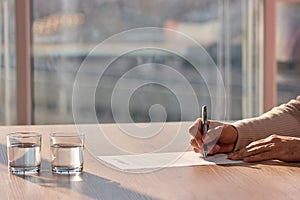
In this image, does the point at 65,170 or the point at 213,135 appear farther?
the point at 213,135

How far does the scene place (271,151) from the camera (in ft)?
5.07

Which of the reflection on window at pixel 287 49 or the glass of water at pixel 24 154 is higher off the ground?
the reflection on window at pixel 287 49

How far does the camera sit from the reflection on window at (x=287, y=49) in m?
4.30

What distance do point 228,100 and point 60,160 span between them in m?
3.01

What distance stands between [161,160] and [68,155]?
282mm

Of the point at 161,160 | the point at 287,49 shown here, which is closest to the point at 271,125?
the point at 161,160

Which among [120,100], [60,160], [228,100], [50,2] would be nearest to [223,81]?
[228,100]

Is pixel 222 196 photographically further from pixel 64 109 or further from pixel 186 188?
pixel 64 109

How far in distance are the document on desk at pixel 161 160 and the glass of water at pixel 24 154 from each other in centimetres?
21

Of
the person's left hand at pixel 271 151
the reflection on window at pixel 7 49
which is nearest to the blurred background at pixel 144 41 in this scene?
the reflection on window at pixel 7 49

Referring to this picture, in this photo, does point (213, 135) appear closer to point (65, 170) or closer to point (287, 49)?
point (65, 170)

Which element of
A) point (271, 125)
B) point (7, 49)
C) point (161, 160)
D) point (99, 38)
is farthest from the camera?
point (99, 38)

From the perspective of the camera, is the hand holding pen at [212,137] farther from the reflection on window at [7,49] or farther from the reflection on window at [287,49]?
the reflection on window at [287,49]

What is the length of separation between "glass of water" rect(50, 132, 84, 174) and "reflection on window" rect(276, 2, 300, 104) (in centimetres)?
316
